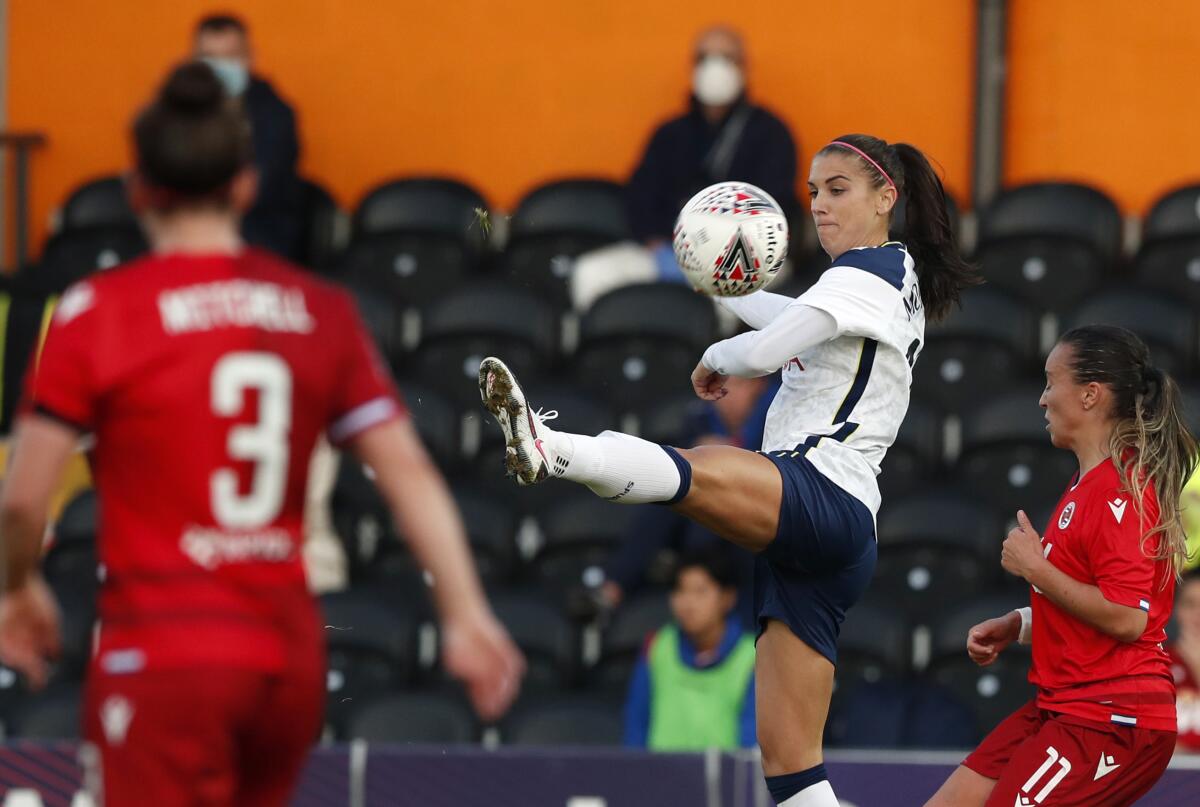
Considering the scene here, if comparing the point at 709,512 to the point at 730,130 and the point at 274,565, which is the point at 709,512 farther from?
the point at 730,130

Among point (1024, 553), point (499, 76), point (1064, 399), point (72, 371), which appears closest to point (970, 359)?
point (499, 76)

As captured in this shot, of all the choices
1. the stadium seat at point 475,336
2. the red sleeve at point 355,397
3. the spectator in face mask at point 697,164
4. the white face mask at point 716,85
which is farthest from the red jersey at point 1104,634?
the white face mask at point 716,85

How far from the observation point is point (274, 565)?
3.38 metres

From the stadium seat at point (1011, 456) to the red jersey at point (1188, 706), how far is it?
63.8 inches

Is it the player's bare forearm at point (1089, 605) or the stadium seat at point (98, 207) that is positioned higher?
the stadium seat at point (98, 207)

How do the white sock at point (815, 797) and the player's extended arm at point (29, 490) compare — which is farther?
the white sock at point (815, 797)

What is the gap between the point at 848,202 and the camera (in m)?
5.33

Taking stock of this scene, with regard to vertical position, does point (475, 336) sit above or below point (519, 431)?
below

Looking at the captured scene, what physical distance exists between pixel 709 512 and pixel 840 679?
3.27 meters

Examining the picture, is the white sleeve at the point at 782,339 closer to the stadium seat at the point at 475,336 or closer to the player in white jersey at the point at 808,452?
the player in white jersey at the point at 808,452

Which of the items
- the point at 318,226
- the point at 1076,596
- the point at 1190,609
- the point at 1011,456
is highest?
the point at 318,226

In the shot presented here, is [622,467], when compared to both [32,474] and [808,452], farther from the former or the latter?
[32,474]

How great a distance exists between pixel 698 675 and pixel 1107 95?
4643mm

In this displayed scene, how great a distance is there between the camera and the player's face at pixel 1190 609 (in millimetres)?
7340
